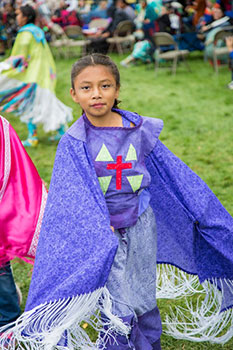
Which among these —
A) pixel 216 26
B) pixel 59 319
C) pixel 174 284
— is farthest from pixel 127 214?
pixel 216 26

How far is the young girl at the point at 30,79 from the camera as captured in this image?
5.45 meters

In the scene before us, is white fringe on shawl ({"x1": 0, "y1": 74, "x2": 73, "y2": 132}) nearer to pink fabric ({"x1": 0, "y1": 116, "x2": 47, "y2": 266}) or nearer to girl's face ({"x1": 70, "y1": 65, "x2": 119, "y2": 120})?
pink fabric ({"x1": 0, "y1": 116, "x2": 47, "y2": 266})

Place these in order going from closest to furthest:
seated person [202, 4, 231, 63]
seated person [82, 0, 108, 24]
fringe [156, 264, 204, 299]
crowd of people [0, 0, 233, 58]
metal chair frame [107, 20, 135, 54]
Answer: fringe [156, 264, 204, 299] < seated person [202, 4, 231, 63] < crowd of people [0, 0, 233, 58] < metal chair frame [107, 20, 135, 54] < seated person [82, 0, 108, 24]

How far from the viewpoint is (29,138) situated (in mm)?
6223

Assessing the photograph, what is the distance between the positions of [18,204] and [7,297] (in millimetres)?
560

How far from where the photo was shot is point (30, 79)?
553 centimetres

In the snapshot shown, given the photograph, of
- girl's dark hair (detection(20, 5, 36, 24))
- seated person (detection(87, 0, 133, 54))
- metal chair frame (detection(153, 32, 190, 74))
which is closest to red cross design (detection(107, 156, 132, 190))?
girl's dark hair (detection(20, 5, 36, 24))

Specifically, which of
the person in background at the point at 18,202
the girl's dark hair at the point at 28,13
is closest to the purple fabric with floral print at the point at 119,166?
the person in background at the point at 18,202

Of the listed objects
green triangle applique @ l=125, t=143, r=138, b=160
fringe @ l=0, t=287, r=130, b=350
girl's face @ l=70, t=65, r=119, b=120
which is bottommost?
fringe @ l=0, t=287, r=130, b=350

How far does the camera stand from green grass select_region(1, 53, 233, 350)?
177 inches

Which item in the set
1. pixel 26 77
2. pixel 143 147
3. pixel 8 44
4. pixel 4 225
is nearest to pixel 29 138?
pixel 26 77

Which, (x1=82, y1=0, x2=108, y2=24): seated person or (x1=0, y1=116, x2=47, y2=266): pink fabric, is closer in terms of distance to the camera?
(x1=0, y1=116, x2=47, y2=266): pink fabric

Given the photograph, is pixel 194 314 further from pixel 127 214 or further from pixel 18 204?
pixel 18 204

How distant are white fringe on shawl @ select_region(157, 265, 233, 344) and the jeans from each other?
840 mm
